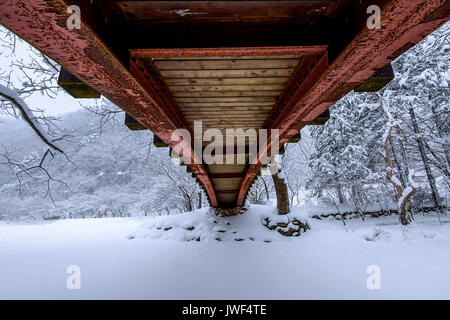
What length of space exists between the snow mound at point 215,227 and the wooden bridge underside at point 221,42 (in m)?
8.75

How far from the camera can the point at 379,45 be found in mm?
1500

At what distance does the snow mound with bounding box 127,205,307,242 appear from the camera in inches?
414

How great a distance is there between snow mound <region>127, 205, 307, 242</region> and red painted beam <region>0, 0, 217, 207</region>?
31.5 feet

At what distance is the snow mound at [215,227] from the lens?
10.5 m

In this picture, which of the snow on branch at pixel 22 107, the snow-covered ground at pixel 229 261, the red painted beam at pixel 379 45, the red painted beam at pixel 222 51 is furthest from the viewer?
the snow-covered ground at pixel 229 261

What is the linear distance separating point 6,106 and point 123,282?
5.85 m

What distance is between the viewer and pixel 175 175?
72.2 ft

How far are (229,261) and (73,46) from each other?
7.87 m

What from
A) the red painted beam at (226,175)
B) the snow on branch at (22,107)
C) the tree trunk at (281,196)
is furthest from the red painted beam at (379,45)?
the tree trunk at (281,196)

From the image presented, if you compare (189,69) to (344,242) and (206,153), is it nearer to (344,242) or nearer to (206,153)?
(206,153)

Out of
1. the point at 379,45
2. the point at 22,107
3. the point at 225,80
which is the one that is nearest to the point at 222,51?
the point at 225,80

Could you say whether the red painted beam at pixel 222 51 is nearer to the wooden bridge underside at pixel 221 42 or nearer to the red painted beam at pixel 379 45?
the wooden bridge underside at pixel 221 42

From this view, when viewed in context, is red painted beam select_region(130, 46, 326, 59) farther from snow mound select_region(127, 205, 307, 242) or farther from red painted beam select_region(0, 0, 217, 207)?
snow mound select_region(127, 205, 307, 242)
